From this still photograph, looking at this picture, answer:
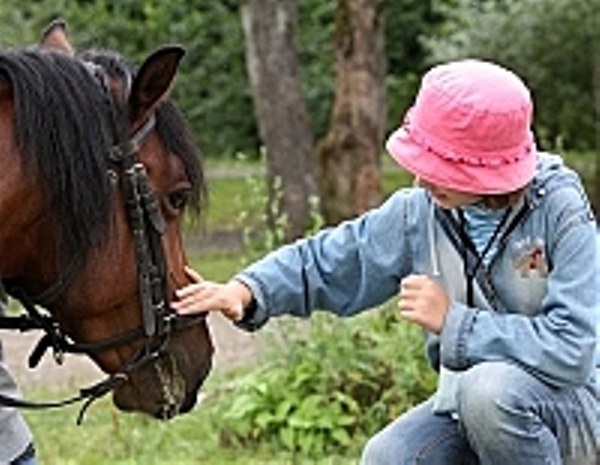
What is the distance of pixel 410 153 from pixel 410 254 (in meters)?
0.35

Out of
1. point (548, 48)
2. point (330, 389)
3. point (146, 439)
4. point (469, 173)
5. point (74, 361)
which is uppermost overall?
point (469, 173)

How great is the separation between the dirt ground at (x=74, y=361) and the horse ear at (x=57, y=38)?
4666mm

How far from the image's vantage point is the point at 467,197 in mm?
3301

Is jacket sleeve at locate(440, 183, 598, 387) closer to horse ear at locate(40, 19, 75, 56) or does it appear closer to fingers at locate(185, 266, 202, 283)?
fingers at locate(185, 266, 202, 283)

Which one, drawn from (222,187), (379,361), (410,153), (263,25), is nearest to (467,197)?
(410,153)

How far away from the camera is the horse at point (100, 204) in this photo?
299cm

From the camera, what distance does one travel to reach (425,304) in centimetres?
332

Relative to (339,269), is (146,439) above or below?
below

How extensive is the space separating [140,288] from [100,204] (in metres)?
0.21

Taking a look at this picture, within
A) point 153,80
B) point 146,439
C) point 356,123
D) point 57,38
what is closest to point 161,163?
point 153,80

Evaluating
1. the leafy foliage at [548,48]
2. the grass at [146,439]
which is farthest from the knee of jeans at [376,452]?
the leafy foliage at [548,48]

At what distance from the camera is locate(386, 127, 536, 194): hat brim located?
323 cm

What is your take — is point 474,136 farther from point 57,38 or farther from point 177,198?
point 57,38

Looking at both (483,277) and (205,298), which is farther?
(483,277)
